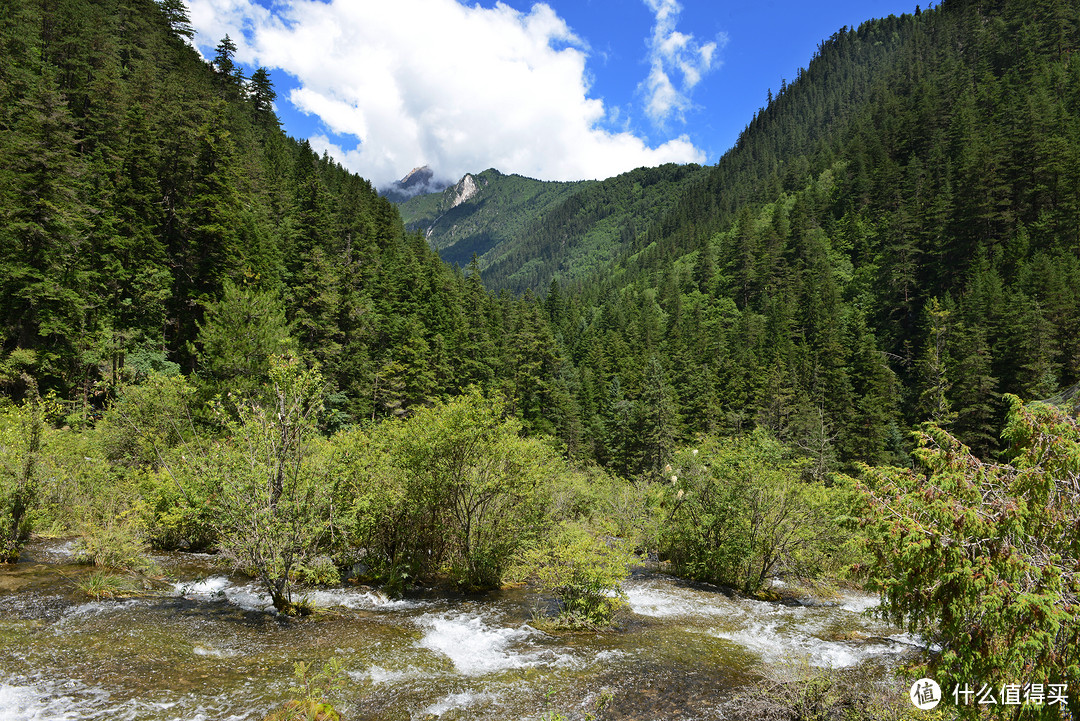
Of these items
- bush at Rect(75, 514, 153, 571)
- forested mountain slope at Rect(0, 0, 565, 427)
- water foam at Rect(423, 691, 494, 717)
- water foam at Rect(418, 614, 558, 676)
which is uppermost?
forested mountain slope at Rect(0, 0, 565, 427)

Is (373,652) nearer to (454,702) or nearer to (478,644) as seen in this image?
(478,644)

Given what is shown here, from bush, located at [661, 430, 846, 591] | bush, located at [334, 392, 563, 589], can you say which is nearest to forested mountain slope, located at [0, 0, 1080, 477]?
bush, located at [334, 392, 563, 589]

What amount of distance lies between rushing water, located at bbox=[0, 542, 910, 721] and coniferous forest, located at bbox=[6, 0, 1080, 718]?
43.3 inches

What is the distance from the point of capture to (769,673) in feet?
31.9

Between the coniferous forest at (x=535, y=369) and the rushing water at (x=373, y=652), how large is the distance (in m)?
1.10

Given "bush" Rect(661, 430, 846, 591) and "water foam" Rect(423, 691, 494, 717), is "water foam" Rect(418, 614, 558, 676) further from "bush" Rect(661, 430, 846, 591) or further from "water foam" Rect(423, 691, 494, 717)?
"bush" Rect(661, 430, 846, 591)

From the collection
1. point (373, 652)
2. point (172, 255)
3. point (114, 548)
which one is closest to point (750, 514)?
point (373, 652)

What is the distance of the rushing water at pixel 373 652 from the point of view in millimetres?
8133

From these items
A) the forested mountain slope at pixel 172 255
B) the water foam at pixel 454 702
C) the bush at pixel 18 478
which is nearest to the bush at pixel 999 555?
the water foam at pixel 454 702

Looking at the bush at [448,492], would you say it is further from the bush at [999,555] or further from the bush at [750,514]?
the bush at [999,555]

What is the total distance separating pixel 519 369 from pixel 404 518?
45240 millimetres

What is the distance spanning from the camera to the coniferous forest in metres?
6.29

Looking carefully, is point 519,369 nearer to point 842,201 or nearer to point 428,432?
point 428,432

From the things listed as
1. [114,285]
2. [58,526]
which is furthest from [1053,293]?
[114,285]
